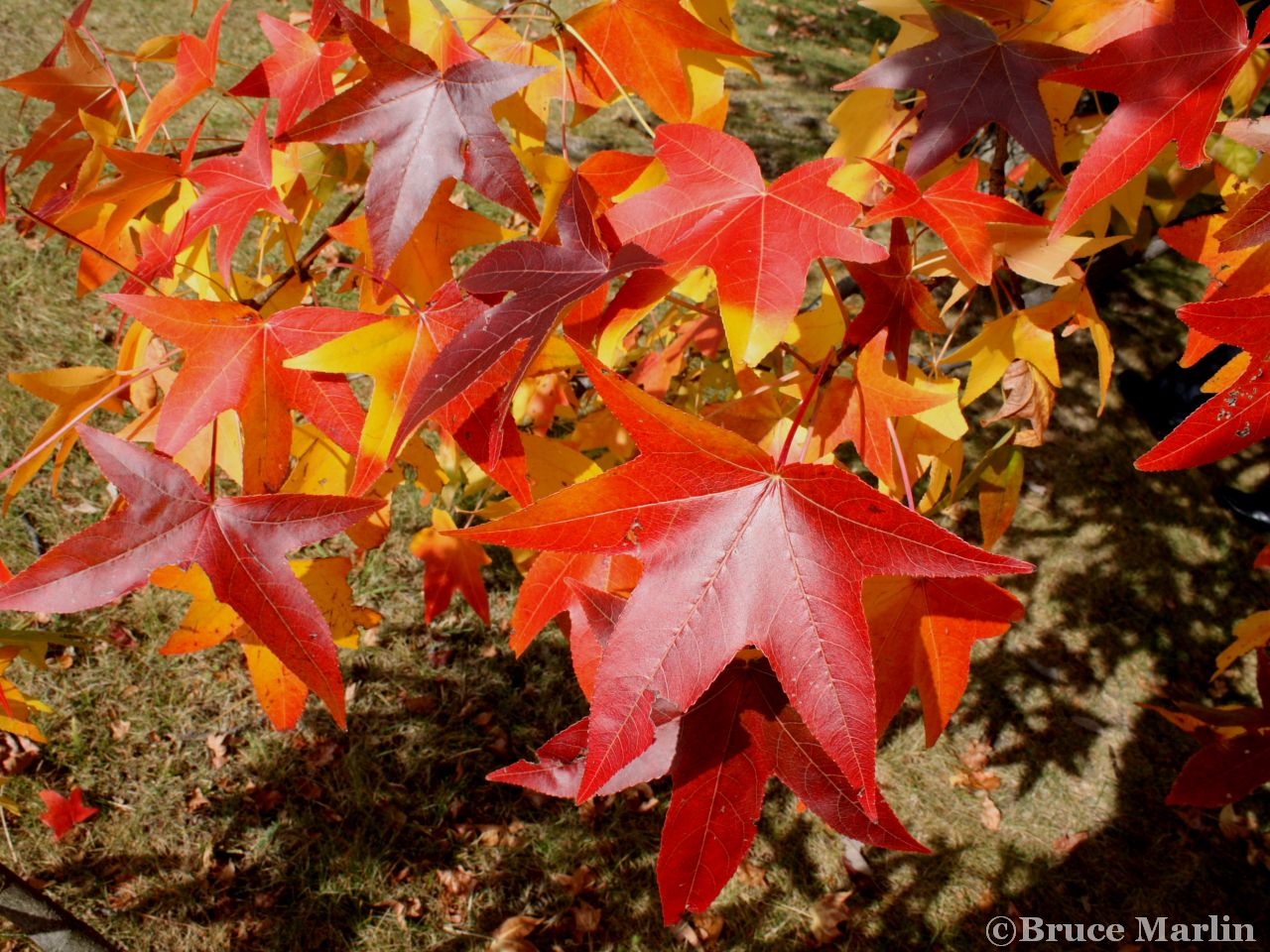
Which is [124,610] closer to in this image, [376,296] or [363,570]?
[363,570]

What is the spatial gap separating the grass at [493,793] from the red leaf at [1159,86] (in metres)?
2.66

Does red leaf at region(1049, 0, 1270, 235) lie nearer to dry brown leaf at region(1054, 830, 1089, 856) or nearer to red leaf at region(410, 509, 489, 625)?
red leaf at region(410, 509, 489, 625)

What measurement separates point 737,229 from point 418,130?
46 cm

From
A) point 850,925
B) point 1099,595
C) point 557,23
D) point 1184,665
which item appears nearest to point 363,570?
point 850,925

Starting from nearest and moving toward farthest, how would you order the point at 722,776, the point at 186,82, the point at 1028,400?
the point at 722,776 → the point at 186,82 → the point at 1028,400

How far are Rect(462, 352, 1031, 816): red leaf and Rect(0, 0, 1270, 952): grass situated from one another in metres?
2.28

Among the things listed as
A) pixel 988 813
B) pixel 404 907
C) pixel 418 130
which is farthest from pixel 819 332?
Result: pixel 988 813

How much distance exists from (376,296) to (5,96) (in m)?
5.34

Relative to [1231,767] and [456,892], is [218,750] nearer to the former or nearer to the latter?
[456,892]

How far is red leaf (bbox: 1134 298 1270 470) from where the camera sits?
83 cm

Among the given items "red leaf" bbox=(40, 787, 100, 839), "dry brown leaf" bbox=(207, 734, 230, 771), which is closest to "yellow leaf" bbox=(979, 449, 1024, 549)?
"dry brown leaf" bbox=(207, 734, 230, 771)

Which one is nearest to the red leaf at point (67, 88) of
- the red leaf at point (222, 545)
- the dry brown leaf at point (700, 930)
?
the red leaf at point (222, 545)

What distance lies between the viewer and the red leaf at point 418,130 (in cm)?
104

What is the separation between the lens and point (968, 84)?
1178 mm
